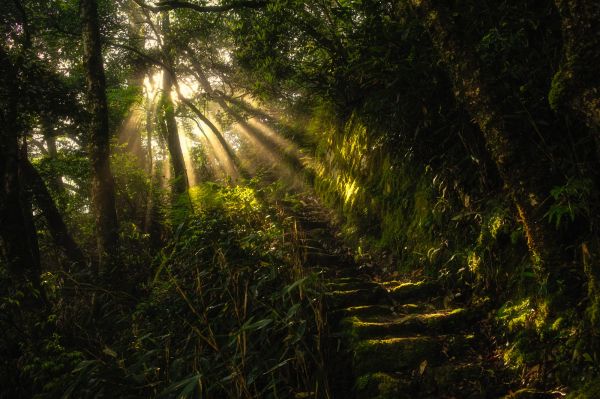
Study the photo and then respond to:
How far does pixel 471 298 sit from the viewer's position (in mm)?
3793

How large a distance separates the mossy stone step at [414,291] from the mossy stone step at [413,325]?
21.7 inches

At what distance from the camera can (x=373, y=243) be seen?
6031 mm

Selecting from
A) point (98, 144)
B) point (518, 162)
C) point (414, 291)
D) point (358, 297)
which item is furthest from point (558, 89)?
point (98, 144)

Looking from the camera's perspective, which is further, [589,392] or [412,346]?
[412,346]

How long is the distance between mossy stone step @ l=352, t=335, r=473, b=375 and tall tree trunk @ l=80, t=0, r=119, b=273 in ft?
17.5

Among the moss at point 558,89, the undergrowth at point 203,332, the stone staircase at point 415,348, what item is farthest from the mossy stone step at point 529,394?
the moss at point 558,89

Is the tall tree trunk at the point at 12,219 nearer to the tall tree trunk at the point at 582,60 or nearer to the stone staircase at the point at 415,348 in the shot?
the stone staircase at the point at 415,348

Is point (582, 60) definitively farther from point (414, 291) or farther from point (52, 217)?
point (52, 217)

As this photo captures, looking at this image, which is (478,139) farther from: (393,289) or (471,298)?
(393,289)

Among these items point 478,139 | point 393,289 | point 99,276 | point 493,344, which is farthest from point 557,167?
point 99,276

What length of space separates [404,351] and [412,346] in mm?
83

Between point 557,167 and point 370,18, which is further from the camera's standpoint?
point 370,18

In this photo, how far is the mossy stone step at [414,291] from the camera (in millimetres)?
4277

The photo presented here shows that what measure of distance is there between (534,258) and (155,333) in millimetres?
3466
